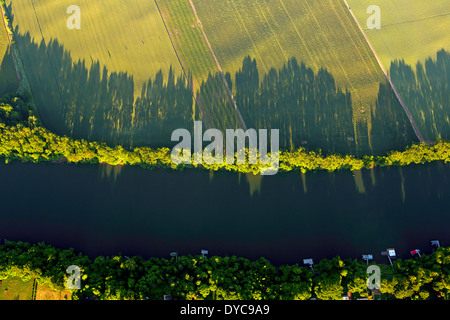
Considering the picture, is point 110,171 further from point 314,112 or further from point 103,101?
point 314,112

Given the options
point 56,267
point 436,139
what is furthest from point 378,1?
point 56,267

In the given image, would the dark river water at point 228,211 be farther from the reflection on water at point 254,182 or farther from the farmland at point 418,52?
the farmland at point 418,52

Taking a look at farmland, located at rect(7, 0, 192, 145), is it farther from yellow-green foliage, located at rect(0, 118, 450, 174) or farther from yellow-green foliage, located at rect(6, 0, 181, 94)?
yellow-green foliage, located at rect(0, 118, 450, 174)

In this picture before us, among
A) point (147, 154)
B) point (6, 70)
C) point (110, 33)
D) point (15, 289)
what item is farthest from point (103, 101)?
point (15, 289)

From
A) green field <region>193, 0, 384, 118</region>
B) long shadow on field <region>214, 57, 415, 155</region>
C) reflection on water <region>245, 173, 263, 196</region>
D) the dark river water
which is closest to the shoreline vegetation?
reflection on water <region>245, 173, 263, 196</region>

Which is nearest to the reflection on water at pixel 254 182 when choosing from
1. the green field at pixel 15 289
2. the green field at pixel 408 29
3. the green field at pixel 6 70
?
the green field at pixel 408 29
